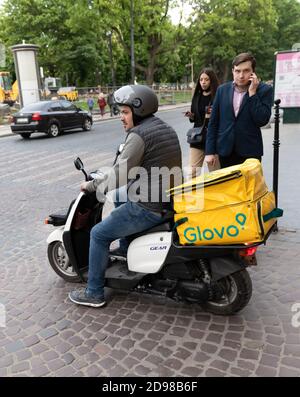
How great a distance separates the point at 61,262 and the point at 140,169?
4.95 ft

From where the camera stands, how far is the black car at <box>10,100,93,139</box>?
52.3 ft

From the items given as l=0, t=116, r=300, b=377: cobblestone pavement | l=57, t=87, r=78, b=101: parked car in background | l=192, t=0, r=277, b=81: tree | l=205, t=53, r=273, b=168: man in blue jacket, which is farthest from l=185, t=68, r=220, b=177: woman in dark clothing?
l=192, t=0, r=277, b=81: tree

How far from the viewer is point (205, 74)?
5.05 meters

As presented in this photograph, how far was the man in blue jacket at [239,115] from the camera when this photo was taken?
3.84m

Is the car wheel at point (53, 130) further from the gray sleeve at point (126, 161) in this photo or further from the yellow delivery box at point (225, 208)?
the yellow delivery box at point (225, 208)

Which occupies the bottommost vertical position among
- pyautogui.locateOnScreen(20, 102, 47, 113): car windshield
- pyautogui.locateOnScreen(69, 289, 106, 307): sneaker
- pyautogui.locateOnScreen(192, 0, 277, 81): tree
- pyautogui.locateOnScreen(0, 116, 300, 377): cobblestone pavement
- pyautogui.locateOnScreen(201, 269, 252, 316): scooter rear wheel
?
pyautogui.locateOnScreen(0, 116, 300, 377): cobblestone pavement

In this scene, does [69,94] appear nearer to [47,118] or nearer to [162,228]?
[47,118]

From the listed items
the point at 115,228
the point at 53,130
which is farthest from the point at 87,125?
the point at 115,228

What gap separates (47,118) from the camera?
16281 mm

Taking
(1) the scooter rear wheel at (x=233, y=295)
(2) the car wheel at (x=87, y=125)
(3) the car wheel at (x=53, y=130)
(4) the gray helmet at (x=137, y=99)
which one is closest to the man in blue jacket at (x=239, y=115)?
(4) the gray helmet at (x=137, y=99)

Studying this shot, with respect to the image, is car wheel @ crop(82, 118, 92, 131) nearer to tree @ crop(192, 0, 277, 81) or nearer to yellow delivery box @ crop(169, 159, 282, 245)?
yellow delivery box @ crop(169, 159, 282, 245)

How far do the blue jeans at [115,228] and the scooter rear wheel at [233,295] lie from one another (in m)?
0.72
